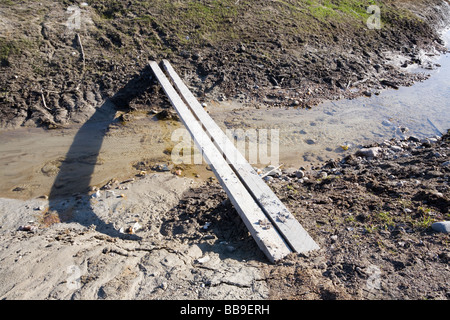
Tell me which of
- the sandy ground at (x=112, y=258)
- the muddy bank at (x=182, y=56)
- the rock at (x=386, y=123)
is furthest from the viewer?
the rock at (x=386, y=123)

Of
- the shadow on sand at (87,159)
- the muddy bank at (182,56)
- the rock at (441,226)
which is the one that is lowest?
the shadow on sand at (87,159)

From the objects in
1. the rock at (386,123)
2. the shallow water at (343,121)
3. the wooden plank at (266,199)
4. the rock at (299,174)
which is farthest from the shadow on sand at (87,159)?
the rock at (386,123)

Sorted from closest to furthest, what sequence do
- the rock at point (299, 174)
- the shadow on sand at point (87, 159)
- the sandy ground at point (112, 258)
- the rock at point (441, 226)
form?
the sandy ground at point (112, 258), the rock at point (441, 226), the shadow on sand at point (87, 159), the rock at point (299, 174)

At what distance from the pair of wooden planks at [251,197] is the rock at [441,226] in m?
1.17

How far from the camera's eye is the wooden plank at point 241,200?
2867 mm

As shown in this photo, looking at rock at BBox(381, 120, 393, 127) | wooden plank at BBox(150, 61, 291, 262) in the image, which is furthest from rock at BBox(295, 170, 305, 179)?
rock at BBox(381, 120, 393, 127)

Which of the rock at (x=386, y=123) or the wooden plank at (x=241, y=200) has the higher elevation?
the wooden plank at (x=241, y=200)

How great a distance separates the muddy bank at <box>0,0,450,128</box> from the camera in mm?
6195

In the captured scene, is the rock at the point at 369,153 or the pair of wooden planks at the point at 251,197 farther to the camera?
the rock at the point at 369,153

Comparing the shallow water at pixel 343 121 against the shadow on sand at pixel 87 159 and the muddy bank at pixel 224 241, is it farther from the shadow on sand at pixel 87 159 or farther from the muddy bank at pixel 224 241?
the shadow on sand at pixel 87 159

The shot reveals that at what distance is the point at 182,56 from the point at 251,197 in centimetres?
481

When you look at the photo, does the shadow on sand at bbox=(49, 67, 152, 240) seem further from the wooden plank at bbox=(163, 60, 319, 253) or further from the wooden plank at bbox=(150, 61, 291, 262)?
the wooden plank at bbox=(163, 60, 319, 253)
